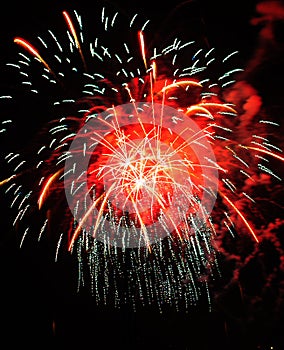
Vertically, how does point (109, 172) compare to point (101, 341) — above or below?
above

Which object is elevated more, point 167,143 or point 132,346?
point 167,143

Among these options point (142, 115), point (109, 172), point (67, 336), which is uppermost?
point (142, 115)

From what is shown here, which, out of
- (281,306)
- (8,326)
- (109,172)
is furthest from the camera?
(281,306)

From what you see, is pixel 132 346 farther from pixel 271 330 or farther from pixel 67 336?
pixel 271 330

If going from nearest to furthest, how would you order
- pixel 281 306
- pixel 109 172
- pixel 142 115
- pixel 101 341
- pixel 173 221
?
pixel 142 115 → pixel 109 172 → pixel 173 221 → pixel 281 306 → pixel 101 341

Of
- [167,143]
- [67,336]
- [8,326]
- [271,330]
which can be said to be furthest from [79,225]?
[271,330]

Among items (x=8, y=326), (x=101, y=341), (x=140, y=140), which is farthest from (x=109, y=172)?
(x=101, y=341)

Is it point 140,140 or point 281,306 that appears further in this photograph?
point 281,306

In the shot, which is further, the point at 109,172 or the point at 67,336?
the point at 67,336

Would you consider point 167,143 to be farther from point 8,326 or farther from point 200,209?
point 8,326
